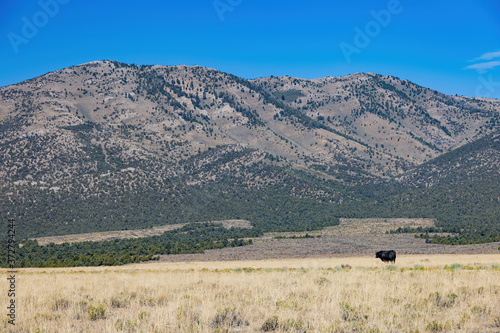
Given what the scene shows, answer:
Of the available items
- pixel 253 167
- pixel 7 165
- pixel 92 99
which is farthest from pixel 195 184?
pixel 92 99

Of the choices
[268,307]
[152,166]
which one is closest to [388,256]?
[268,307]

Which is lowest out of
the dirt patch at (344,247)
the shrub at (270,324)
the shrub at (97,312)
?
the dirt patch at (344,247)

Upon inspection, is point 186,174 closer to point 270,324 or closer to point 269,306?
point 269,306

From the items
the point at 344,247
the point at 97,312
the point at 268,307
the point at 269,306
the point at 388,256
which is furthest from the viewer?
the point at 344,247

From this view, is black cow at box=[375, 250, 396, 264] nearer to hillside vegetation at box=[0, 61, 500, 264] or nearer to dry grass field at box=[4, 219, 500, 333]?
dry grass field at box=[4, 219, 500, 333]

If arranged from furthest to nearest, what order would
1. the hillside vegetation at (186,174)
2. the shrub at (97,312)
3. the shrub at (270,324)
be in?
the hillside vegetation at (186,174) → the shrub at (97,312) → the shrub at (270,324)

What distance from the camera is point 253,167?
149 metres

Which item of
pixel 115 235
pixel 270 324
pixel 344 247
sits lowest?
pixel 344 247

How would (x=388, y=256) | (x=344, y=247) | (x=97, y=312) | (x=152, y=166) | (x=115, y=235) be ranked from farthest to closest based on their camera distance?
1. (x=152, y=166)
2. (x=115, y=235)
3. (x=344, y=247)
4. (x=388, y=256)
5. (x=97, y=312)

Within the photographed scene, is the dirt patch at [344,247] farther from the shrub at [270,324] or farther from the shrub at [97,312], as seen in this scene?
the shrub at [270,324]

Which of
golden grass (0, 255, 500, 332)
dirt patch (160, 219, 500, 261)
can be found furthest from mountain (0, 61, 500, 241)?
golden grass (0, 255, 500, 332)

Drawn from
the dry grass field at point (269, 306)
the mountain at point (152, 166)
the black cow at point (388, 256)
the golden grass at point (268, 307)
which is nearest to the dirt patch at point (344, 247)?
the black cow at point (388, 256)

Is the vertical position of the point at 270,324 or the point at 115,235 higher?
the point at 115,235

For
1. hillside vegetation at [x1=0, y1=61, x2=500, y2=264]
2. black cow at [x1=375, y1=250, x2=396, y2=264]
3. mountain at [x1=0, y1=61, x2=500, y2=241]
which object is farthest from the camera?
mountain at [x1=0, y1=61, x2=500, y2=241]
